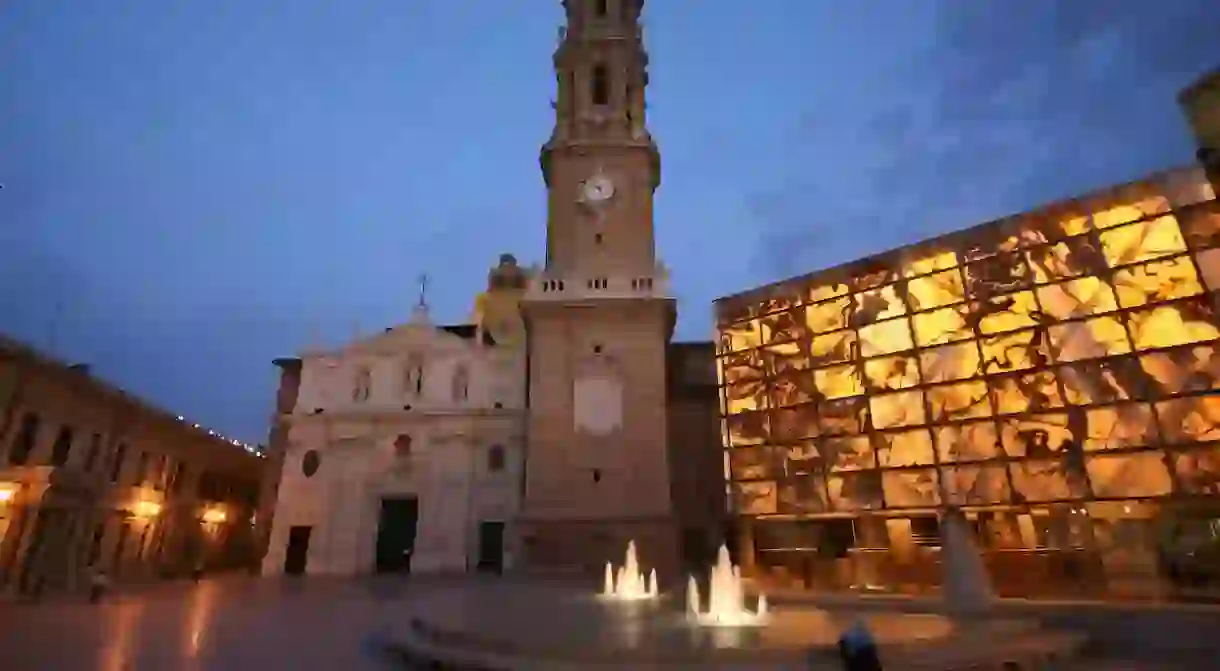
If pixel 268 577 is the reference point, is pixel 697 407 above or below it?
above

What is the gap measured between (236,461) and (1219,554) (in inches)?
1779

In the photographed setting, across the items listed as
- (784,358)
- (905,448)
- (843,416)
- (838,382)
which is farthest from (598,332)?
(905,448)

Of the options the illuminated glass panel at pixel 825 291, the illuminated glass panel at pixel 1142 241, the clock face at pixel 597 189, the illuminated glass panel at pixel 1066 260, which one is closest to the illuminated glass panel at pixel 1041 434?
the illuminated glass panel at pixel 1066 260

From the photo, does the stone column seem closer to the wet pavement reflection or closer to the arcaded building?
the wet pavement reflection

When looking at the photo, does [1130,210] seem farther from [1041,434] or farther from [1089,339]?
[1041,434]

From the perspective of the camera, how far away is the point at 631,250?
2980cm

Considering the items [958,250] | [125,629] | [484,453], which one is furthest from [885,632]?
[484,453]

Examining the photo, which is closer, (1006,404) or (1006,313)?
(1006,404)

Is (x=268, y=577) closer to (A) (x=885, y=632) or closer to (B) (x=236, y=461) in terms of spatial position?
(B) (x=236, y=461)

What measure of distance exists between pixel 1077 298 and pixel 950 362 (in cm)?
352

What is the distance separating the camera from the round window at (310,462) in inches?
1200

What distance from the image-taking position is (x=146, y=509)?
97.3ft

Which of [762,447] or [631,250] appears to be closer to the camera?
[762,447]

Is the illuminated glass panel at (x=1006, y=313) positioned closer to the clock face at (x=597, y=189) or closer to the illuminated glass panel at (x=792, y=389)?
the illuminated glass panel at (x=792, y=389)
